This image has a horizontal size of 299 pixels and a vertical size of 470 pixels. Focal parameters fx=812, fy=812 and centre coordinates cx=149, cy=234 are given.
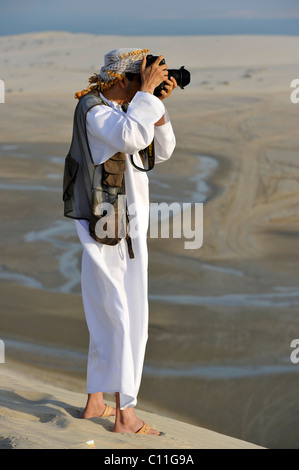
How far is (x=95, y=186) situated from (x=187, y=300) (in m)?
3.47

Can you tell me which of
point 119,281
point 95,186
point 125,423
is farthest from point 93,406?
point 95,186

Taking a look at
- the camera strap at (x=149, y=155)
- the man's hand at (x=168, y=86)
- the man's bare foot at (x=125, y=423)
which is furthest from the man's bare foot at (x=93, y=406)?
the man's hand at (x=168, y=86)

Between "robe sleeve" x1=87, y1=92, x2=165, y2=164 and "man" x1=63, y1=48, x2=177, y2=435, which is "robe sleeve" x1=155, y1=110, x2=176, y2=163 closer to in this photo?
"man" x1=63, y1=48, x2=177, y2=435

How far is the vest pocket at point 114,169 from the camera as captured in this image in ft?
12.8

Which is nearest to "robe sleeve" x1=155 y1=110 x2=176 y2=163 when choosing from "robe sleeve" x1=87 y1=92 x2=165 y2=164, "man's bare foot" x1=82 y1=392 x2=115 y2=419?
"robe sleeve" x1=87 y1=92 x2=165 y2=164

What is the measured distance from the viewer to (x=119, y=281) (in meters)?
4.01

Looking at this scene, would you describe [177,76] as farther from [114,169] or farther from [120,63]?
[114,169]

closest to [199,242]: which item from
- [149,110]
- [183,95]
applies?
[149,110]

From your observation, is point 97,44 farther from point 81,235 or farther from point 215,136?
point 81,235

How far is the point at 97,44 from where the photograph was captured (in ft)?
142

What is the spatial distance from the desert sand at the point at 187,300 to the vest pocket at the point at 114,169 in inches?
46.9

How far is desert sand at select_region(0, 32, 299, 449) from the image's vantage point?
191 inches

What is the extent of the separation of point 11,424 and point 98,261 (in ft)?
2.85

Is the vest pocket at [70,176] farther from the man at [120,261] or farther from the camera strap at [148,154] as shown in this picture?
the camera strap at [148,154]
